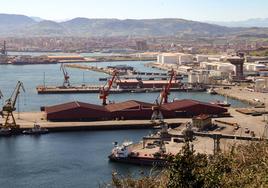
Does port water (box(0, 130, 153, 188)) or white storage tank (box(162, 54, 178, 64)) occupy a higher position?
white storage tank (box(162, 54, 178, 64))

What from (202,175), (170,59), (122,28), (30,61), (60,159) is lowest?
(60,159)

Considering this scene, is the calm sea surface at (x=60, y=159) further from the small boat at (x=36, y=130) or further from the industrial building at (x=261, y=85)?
the industrial building at (x=261, y=85)

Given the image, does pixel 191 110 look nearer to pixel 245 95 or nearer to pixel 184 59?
pixel 245 95

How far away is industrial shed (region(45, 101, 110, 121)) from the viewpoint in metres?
14.3

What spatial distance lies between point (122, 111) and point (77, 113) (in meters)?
1.07

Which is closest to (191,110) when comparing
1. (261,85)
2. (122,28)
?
(261,85)

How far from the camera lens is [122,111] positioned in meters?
14.6

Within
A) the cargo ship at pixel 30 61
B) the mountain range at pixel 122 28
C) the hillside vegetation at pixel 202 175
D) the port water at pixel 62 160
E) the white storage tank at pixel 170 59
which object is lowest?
the port water at pixel 62 160

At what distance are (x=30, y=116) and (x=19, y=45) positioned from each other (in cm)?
4841

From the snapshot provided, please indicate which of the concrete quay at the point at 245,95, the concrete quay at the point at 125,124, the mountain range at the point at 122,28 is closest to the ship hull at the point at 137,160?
the concrete quay at the point at 125,124

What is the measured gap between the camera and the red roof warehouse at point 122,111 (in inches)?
Result: 564

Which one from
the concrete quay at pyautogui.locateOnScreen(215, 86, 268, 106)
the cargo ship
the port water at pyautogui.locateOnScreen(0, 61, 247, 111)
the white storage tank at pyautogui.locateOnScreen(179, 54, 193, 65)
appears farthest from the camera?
the cargo ship

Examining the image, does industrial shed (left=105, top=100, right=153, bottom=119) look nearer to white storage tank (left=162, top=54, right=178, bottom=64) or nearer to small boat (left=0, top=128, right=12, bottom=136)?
small boat (left=0, top=128, right=12, bottom=136)

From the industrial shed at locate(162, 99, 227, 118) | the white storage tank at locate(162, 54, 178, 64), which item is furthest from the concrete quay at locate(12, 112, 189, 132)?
the white storage tank at locate(162, 54, 178, 64)
